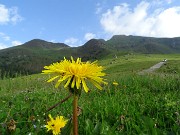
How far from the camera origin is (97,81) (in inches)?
77.9

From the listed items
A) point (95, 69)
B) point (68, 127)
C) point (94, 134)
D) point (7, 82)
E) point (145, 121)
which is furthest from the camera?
point (7, 82)

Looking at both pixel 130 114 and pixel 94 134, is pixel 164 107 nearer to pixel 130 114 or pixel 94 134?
pixel 130 114

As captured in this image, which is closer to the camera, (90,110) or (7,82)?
(90,110)

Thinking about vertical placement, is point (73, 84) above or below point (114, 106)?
above

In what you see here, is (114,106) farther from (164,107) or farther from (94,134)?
(94,134)

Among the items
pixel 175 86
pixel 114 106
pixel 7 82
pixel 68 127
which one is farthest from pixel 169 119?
pixel 7 82

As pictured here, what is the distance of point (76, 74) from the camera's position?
6.74 ft

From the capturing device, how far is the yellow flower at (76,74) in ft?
6.49

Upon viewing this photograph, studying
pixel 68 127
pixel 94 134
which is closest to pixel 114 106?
pixel 94 134

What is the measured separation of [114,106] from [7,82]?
10796 mm

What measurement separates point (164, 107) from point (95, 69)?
11.4 ft

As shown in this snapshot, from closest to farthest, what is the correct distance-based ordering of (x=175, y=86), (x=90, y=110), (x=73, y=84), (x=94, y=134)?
(x=73, y=84) → (x=94, y=134) → (x=90, y=110) → (x=175, y=86)

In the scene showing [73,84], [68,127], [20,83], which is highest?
[73,84]

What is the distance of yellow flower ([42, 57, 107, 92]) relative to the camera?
198cm
